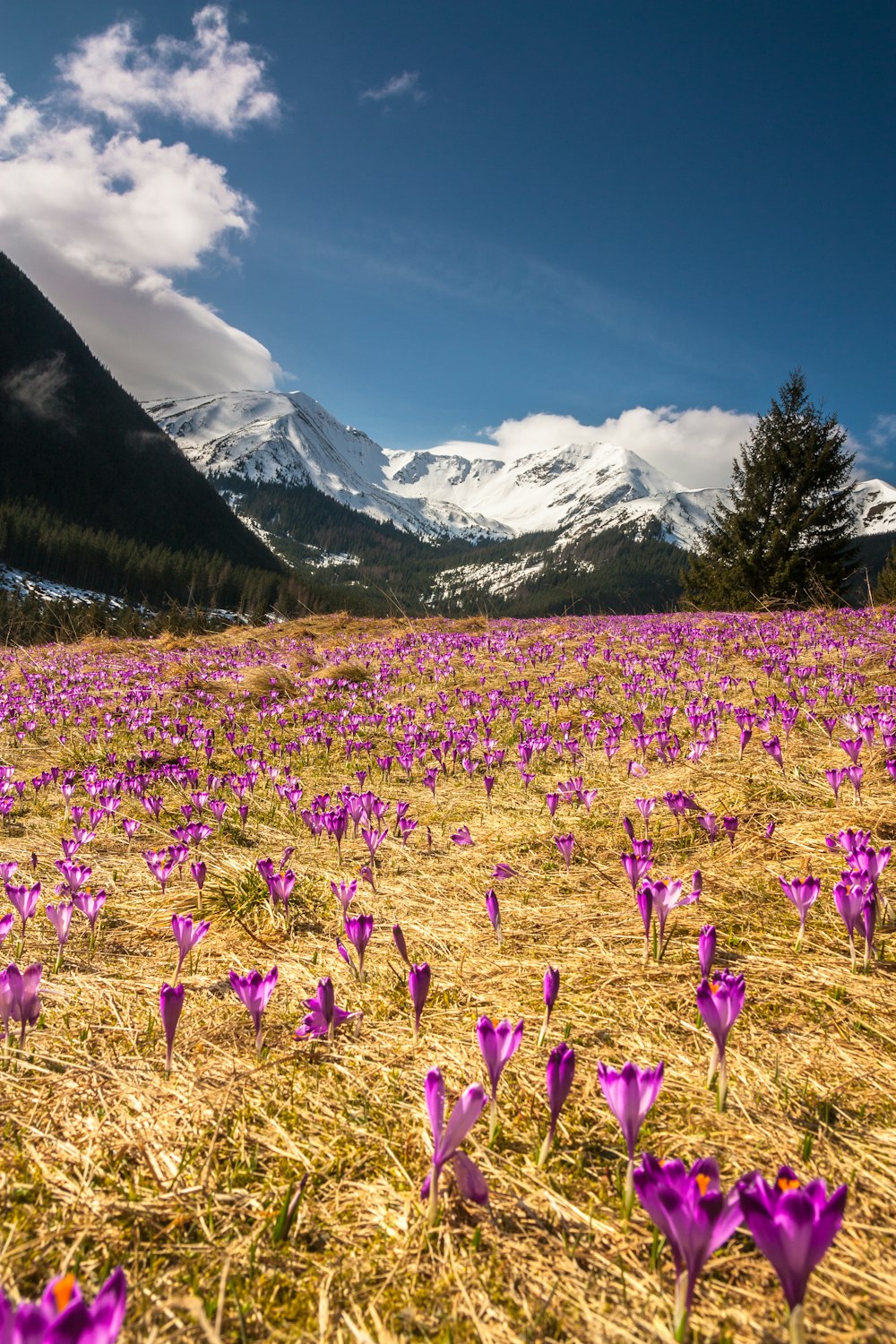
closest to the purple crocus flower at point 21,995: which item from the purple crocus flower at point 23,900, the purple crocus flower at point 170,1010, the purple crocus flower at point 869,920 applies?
the purple crocus flower at point 170,1010

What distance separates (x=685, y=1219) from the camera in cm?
107

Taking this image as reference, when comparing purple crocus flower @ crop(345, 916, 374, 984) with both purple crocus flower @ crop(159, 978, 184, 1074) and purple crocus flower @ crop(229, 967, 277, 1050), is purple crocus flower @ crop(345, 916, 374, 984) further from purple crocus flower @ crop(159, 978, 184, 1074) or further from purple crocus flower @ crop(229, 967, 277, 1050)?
purple crocus flower @ crop(159, 978, 184, 1074)

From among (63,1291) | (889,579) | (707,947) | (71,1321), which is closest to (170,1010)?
(63,1291)

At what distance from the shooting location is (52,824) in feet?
16.1

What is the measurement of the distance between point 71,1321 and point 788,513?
→ 38.1 m

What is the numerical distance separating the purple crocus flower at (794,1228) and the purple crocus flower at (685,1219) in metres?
0.05

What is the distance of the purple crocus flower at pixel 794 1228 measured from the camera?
97 cm

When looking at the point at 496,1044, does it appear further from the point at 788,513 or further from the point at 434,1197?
the point at 788,513

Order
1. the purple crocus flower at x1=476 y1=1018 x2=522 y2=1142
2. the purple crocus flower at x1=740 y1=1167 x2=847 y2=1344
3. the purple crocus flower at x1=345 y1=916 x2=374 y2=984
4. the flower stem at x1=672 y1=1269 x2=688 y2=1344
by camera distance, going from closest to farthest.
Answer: the purple crocus flower at x1=740 y1=1167 x2=847 y2=1344 < the flower stem at x1=672 y1=1269 x2=688 y2=1344 < the purple crocus flower at x1=476 y1=1018 x2=522 y2=1142 < the purple crocus flower at x1=345 y1=916 x2=374 y2=984

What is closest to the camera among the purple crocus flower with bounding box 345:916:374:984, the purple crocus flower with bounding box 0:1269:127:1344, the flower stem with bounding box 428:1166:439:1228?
the purple crocus flower with bounding box 0:1269:127:1344

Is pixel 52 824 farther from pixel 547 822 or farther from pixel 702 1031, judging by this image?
pixel 702 1031

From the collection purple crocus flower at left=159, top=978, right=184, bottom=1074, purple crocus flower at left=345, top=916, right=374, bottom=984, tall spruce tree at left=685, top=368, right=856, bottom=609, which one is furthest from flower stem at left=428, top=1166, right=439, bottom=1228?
tall spruce tree at left=685, top=368, right=856, bottom=609

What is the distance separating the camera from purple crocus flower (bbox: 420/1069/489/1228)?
1.36 meters

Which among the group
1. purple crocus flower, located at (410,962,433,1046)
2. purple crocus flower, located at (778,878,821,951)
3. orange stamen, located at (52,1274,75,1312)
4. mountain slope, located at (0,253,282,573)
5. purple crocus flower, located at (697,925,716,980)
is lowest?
purple crocus flower, located at (410,962,433,1046)
